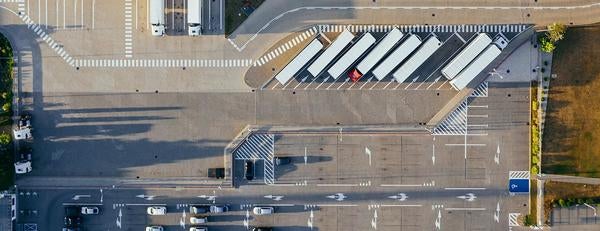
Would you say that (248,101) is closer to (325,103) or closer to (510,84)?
(325,103)

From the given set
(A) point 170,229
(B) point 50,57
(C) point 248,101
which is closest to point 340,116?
(C) point 248,101

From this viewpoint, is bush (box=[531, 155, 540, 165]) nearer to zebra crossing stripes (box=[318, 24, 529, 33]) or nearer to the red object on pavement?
zebra crossing stripes (box=[318, 24, 529, 33])

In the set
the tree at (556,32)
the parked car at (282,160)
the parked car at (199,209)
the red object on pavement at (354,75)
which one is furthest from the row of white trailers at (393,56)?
the parked car at (199,209)

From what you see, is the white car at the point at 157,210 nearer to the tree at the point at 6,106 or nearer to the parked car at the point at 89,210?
the parked car at the point at 89,210

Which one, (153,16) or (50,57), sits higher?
(153,16)

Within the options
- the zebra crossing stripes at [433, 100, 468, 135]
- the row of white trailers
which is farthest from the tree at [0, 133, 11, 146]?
the zebra crossing stripes at [433, 100, 468, 135]

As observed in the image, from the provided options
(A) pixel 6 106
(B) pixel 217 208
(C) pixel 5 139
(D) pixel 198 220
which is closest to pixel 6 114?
(A) pixel 6 106
